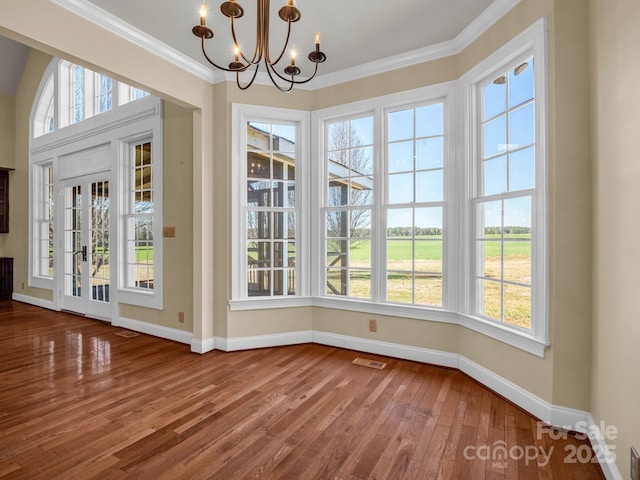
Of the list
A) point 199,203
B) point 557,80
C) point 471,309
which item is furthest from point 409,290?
point 199,203

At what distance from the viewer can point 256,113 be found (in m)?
3.65

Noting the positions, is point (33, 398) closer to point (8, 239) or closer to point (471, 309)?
point (471, 309)

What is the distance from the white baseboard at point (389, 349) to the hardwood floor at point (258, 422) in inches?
3.5

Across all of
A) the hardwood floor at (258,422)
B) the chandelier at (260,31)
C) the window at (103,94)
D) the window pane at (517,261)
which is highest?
the window at (103,94)

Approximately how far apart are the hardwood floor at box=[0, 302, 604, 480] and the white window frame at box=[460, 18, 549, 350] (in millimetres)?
526

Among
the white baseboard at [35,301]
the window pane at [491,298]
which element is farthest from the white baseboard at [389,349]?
the white baseboard at [35,301]

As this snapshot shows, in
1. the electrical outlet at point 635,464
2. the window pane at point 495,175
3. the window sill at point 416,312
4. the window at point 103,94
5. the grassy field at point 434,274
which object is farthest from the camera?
the window at point 103,94

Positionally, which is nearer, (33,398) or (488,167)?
(33,398)

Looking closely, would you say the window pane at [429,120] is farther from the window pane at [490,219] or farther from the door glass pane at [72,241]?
the door glass pane at [72,241]

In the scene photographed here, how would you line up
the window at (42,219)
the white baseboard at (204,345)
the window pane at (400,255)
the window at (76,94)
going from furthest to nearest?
the window at (42,219) → the window at (76,94) → the white baseboard at (204,345) → the window pane at (400,255)

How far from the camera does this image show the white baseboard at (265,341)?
357 centimetres

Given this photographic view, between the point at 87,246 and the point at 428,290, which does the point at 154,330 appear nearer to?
the point at 87,246

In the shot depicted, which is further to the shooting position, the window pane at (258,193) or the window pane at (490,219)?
the window pane at (258,193)

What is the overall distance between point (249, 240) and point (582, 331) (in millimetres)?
2983
